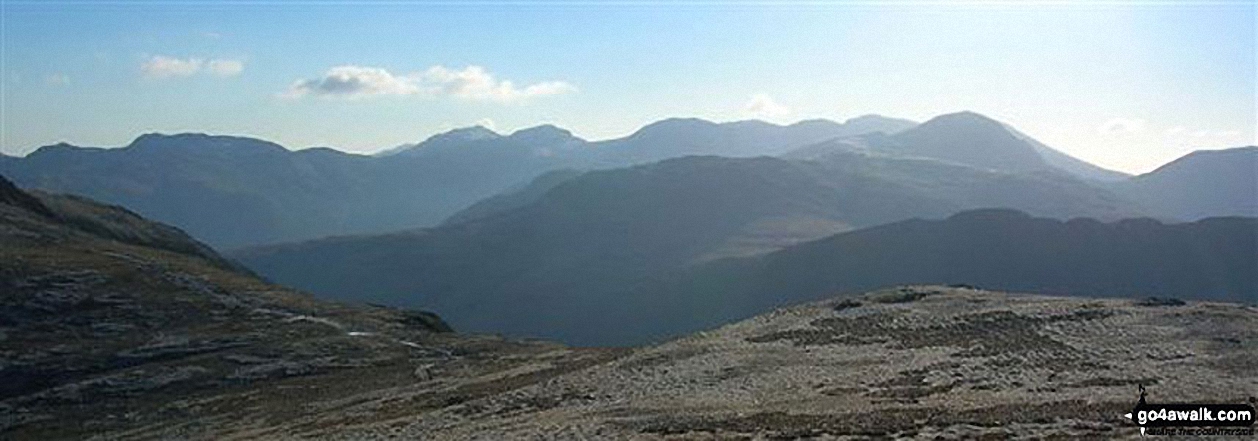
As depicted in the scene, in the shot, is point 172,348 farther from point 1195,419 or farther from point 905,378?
point 1195,419

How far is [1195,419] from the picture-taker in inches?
1299

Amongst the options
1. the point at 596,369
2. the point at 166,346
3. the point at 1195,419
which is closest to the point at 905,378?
the point at 1195,419

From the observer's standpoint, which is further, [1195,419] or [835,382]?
[835,382]

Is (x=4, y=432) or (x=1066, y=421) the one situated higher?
(x=1066, y=421)

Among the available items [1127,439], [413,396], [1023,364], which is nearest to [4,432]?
[413,396]

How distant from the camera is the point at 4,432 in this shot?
74125 mm

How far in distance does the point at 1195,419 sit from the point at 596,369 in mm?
35460

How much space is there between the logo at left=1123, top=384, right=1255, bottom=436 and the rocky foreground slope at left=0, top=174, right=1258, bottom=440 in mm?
805

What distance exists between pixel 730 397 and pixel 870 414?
1010cm

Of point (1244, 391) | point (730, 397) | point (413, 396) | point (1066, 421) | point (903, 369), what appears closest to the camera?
point (1066, 421)

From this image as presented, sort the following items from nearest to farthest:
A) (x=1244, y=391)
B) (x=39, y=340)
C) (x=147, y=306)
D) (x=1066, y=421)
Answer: (x=1066, y=421) < (x=1244, y=391) < (x=39, y=340) < (x=147, y=306)

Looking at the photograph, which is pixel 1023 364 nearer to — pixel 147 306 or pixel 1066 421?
pixel 1066 421

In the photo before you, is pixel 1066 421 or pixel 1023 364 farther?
pixel 1023 364

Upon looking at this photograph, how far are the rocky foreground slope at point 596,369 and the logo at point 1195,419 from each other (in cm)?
80
